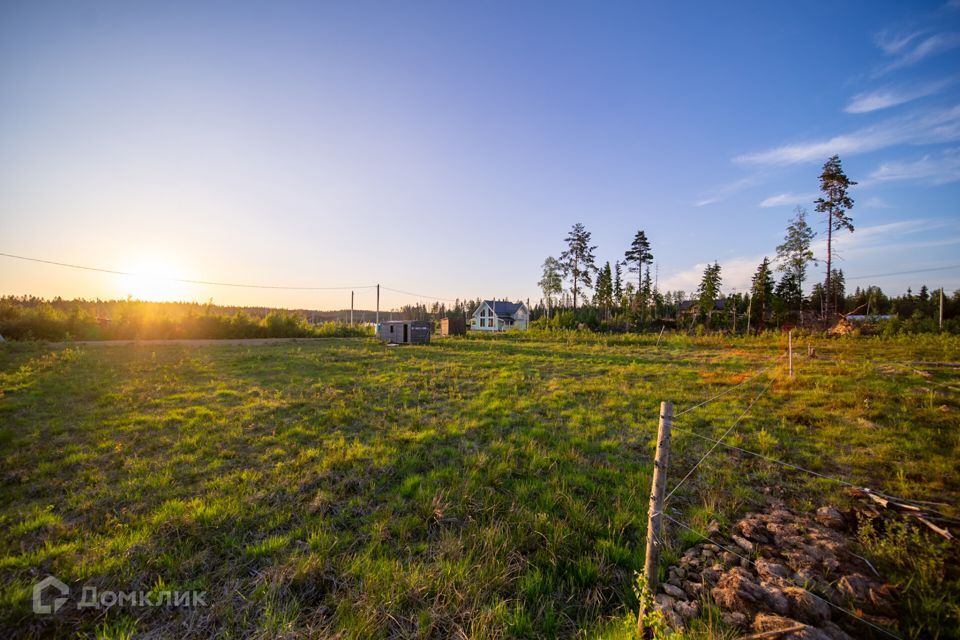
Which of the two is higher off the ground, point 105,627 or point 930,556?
point 930,556

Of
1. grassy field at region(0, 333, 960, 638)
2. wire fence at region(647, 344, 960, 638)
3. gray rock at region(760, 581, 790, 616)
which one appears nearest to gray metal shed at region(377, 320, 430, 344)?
grassy field at region(0, 333, 960, 638)

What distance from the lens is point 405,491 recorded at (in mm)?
4793

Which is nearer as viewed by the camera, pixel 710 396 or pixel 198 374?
pixel 710 396

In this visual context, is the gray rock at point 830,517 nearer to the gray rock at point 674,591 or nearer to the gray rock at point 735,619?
the gray rock at point 735,619

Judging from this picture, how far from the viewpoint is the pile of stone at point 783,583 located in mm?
2672

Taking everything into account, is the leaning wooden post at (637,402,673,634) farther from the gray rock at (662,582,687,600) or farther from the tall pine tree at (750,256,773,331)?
the tall pine tree at (750,256,773,331)

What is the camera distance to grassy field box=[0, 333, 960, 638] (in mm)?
2983

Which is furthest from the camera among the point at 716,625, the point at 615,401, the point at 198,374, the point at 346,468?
the point at 198,374

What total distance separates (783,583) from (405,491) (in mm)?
4300

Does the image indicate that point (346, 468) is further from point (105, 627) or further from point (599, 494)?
point (599, 494)

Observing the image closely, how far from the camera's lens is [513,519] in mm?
4195

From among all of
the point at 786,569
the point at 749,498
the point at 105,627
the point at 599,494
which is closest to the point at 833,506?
the point at 749,498

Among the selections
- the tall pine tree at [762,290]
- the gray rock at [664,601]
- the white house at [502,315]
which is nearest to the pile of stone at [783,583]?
the gray rock at [664,601]

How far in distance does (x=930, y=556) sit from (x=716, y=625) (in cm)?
261
